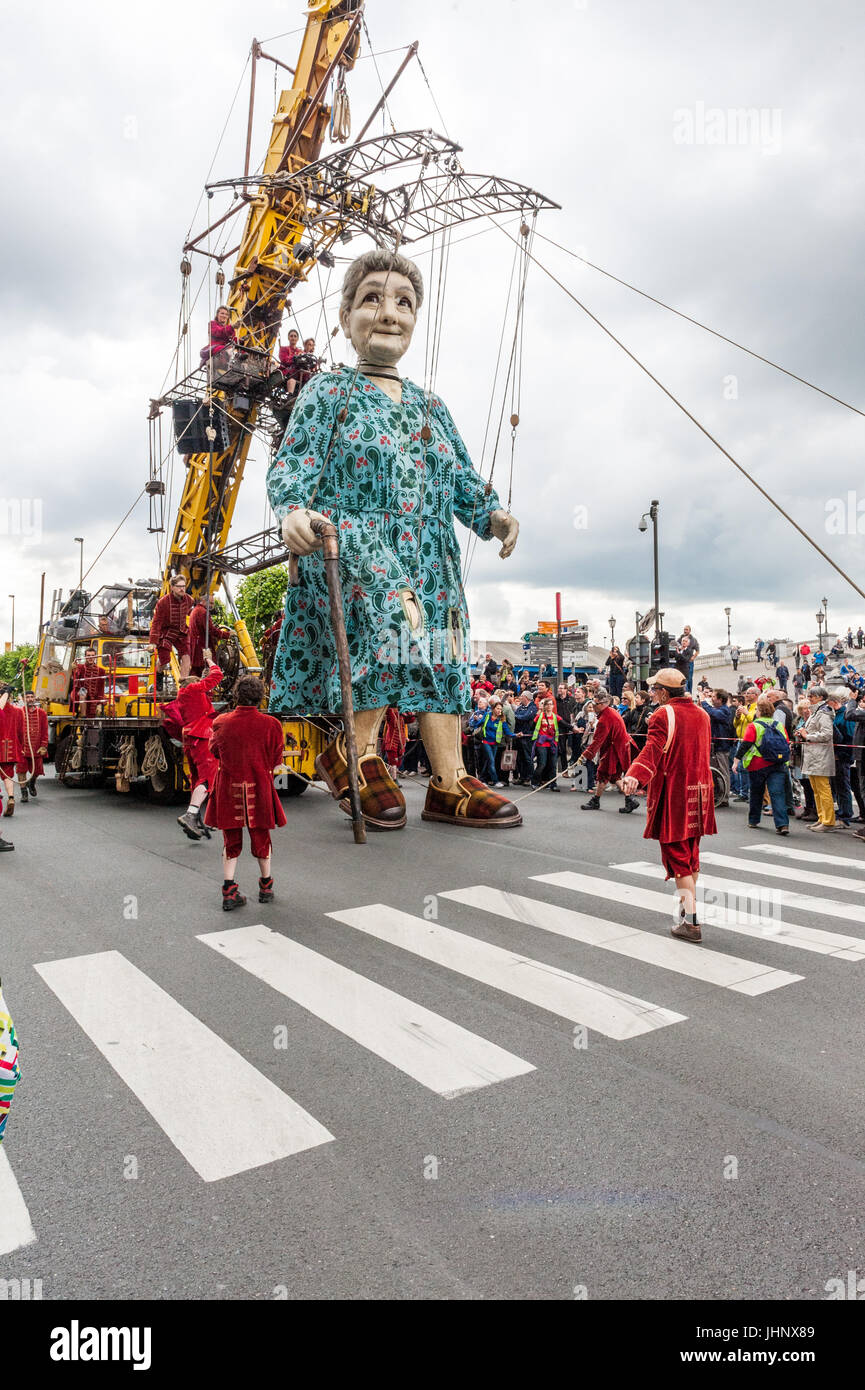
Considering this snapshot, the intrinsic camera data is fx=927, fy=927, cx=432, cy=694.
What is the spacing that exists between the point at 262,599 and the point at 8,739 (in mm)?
33080

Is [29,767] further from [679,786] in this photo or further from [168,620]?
[679,786]

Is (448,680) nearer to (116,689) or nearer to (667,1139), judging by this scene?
(667,1139)

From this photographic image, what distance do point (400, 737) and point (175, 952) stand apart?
28.1 ft

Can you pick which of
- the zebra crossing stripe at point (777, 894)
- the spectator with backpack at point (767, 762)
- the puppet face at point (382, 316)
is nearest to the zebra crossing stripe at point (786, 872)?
the zebra crossing stripe at point (777, 894)

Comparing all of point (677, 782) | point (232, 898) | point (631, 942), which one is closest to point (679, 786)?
point (677, 782)

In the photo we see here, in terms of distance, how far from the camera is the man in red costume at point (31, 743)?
11.7 metres

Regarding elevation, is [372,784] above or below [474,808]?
above

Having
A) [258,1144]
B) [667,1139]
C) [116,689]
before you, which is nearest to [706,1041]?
[667,1139]

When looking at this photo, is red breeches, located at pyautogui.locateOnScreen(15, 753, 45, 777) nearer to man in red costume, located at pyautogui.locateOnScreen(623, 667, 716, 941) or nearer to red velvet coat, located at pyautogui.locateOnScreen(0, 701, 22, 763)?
red velvet coat, located at pyautogui.locateOnScreen(0, 701, 22, 763)

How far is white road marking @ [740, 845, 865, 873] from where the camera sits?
26.3 ft

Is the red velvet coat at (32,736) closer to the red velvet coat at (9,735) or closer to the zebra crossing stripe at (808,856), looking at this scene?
the red velvet coat at (9,735)

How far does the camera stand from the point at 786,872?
298 inches

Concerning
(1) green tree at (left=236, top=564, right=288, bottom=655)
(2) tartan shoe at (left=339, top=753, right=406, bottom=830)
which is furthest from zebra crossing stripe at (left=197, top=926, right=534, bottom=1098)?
(1) green tree at (left=236, top=564, right=288, bottom=655)

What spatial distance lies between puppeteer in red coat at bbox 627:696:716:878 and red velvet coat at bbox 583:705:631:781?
5.86 meters
